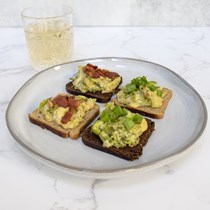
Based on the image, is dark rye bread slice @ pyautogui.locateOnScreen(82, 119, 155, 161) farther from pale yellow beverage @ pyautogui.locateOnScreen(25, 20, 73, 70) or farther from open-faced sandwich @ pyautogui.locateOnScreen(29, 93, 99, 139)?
pale yellow beverage @ pyautogui.locateOnScreen(25, 20, 73, 70)

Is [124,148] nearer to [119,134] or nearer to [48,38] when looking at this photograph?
[119,134]

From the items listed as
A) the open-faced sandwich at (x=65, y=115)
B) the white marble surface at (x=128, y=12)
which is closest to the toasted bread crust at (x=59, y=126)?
the open-faced sandwich at (x=65, y=115)

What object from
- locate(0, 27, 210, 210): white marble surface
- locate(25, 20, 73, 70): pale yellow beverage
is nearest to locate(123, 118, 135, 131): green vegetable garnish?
locate(0, 27, 210, 210): white marble surface

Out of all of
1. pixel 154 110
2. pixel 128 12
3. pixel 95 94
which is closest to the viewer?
pixel 154 110

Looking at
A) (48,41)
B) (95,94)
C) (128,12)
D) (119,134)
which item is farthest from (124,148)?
(128,12)

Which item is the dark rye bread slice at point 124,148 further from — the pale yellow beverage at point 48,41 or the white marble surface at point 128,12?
the white marble surface at point 128,12

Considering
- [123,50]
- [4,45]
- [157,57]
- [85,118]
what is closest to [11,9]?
[4,45]

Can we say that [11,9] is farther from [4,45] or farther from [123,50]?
[123,50]

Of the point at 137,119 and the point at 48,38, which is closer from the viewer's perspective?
the point at 137,119
